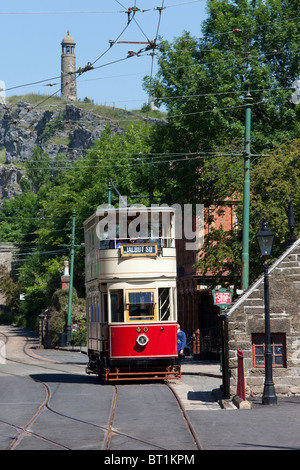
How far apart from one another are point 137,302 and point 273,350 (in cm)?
592

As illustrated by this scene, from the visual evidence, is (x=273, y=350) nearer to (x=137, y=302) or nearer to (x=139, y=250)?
(x=137, y=302)

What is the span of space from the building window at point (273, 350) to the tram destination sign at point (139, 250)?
5.93 meters

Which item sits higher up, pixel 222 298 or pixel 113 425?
pixel 222 298

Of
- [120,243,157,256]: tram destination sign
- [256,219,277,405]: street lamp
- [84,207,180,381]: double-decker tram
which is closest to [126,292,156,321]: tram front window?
[84,207,180,381]: double-decker tram

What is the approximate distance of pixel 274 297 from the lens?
68.4 feet

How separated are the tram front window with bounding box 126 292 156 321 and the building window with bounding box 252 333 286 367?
554 centimetres

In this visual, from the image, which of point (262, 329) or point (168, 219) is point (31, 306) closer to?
point (168, 219)

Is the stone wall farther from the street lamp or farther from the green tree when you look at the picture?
the green tree

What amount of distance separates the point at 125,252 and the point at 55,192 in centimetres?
7528

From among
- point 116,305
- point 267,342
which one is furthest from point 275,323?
point 116,305

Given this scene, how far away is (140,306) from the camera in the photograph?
25.8 m

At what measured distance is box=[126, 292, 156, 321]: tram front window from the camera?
84.5ft

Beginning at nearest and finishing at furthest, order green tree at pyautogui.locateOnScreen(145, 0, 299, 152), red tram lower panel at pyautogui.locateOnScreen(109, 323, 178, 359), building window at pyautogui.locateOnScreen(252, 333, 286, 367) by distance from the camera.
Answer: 1. building window at pyautogui.locateOnScreen(252, 333, 286, 367)
2. red tram lower panel at pyautogui.locateOnScreen(109, 323, 178, 359)
3. green tree at pyautogui.locateOnScreen(145, 0, 299, 152)
